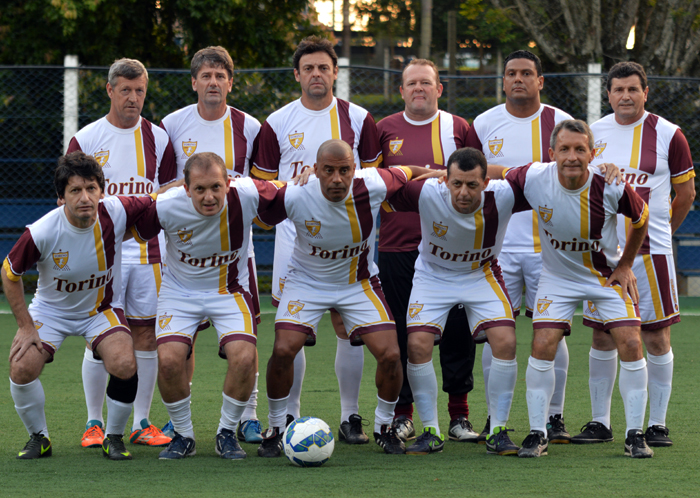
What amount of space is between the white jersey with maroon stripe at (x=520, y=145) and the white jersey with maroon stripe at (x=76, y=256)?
196cm

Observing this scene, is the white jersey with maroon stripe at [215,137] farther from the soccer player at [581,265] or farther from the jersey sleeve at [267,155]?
the soccer player at [581,265]

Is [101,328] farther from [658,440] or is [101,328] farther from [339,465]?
[658,440]

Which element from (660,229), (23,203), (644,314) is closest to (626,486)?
(644,314)

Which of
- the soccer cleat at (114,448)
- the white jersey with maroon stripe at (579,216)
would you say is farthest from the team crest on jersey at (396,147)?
the soccer cleat at (114,448)

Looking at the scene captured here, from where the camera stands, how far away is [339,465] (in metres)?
4.13

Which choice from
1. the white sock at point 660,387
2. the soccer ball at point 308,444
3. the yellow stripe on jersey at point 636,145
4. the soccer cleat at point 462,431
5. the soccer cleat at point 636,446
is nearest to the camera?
the soccer ball at point 308,444

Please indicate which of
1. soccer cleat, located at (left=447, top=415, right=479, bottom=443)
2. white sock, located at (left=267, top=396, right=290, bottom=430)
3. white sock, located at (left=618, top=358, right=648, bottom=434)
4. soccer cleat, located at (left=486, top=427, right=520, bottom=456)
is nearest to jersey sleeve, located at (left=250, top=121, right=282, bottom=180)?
white sock, located at (left=267, top=396, right=290, bottom=430)

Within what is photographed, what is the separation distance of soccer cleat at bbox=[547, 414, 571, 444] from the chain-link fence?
5.03m

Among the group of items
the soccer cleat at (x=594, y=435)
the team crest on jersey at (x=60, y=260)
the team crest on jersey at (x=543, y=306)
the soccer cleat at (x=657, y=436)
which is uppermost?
the team crest on jersey at (x=60, y=260)

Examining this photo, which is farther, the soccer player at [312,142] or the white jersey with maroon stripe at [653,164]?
the soccer player at [312,142]

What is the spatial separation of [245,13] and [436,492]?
9101 mm

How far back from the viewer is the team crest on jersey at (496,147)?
489cm

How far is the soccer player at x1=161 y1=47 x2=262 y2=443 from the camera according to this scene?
16.0 ft

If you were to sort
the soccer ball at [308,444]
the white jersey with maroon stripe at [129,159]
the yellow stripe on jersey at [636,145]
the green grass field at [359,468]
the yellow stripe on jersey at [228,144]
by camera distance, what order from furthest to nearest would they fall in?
the yellow stripe on jersey at [228,144], the white jersey with maroon stripe at [129,159], the yellow stripe on jersey at [636,145], the soccer ball at [308,444], the green grass field at [359,468]
